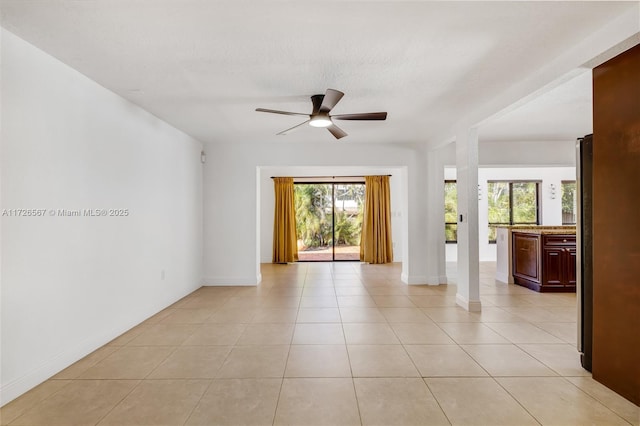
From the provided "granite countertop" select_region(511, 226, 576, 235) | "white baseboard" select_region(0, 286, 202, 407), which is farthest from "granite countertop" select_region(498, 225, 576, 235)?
"white baseboard" select_region(0, 286, 202, 407)

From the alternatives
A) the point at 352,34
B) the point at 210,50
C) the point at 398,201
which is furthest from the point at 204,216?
the point at 398,201

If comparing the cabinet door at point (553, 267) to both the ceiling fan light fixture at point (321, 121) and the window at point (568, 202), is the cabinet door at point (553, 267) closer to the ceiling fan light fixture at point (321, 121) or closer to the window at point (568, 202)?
the ceiling fan light fixture at point (321, 121)

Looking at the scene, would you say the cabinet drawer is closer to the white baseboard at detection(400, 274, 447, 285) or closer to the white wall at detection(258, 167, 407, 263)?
the white baseboard at detection(400, 274, 447, 285)

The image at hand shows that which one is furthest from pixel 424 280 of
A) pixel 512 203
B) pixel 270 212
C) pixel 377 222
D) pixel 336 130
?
pixel 512 203

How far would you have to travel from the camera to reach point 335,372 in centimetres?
246

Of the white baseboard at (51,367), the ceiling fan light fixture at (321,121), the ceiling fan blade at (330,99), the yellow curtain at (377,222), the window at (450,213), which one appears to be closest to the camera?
the white baseboard at (51,367)

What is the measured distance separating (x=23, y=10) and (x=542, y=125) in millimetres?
5808

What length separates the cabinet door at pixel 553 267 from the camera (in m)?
5.00

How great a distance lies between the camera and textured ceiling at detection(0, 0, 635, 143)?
6.32 ft

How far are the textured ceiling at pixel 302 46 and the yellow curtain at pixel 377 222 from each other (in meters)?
4.54

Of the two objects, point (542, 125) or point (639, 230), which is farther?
point (542, 125)

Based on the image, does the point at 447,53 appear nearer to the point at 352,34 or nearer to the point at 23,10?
the point at 352,34

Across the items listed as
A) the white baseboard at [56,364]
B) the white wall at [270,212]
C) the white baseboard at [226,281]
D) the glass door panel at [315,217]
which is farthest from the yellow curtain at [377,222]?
the white baseboard at [56,364]

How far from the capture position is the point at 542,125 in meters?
4.77
